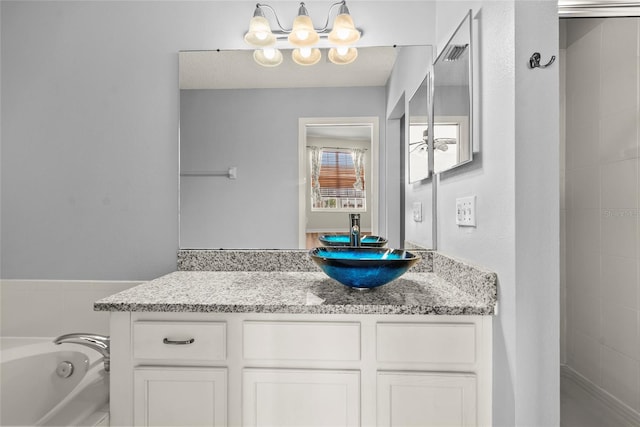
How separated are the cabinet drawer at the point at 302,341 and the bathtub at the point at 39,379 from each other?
749 mm

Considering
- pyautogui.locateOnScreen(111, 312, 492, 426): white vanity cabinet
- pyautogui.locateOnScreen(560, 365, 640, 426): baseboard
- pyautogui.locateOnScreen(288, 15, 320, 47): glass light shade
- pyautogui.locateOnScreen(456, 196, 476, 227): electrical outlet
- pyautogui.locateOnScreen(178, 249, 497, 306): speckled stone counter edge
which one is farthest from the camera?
pyautogui.locateOnScreen(178, 249, 497, 306): speckled stone counter edge

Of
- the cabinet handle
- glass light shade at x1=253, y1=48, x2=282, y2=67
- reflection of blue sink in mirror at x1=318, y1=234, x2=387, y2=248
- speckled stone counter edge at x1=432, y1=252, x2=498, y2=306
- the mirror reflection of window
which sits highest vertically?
glass light shade at x1=253, y1=48, x2=282, y2=67

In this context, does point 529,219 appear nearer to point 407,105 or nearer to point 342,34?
point 407,105

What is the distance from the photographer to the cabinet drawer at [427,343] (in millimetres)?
1196

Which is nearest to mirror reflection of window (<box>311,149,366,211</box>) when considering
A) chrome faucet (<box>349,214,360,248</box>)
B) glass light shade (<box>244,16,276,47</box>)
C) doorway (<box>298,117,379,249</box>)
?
doorway (<box>298,117,379,249</box>)

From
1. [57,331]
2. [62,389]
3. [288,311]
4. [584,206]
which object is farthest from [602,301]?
[57,331]

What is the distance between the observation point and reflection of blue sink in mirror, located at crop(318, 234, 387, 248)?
1811 millimetres

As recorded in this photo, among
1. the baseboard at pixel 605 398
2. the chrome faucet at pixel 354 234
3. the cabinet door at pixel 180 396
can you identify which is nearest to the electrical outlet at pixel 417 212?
the chrome faucet at pixel 354 234

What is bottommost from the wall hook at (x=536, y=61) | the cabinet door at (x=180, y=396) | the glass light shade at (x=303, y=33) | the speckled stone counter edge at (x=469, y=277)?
the cabinet door at (x=180, y=396)

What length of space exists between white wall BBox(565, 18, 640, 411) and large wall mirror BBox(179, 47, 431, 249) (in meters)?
0.86

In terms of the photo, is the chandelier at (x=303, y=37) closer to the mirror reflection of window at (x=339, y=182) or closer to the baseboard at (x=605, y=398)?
the mirror reflection of window at (x=339, y=182)

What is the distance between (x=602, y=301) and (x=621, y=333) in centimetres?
15

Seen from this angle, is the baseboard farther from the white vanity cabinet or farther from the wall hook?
the wall hook

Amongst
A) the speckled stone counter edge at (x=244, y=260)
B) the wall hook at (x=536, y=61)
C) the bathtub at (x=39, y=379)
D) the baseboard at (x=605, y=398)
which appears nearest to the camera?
the wall hook at (x=536, y=61)
